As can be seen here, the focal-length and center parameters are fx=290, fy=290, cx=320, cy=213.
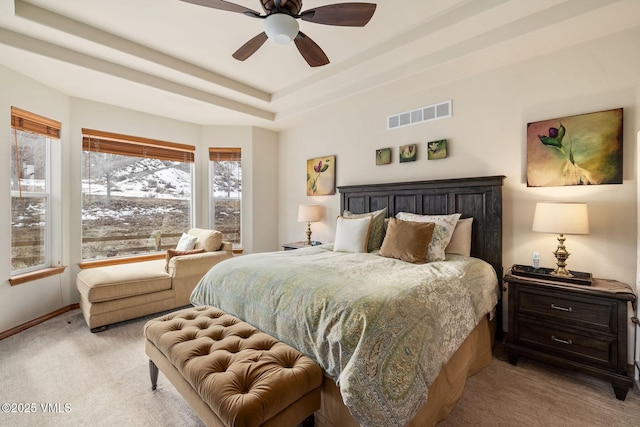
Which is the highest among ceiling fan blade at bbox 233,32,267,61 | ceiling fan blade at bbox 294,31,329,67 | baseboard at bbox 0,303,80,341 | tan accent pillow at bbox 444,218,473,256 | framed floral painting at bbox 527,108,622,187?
ceiling fan blade at bbox 233,32,267,61

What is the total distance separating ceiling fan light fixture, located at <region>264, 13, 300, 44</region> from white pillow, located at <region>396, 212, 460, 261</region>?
200cm

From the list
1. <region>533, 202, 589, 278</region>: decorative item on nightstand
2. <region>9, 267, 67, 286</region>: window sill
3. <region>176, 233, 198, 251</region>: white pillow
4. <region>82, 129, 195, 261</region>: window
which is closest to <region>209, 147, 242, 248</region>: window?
<region>82, 129, 195, 261</region>: window

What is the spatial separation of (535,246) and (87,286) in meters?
4.39

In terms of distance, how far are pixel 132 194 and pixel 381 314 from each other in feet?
14.0

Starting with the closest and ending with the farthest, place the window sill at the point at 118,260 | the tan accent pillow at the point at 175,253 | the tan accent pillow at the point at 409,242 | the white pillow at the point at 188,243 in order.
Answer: the tan accent pillow at the point at 409,242 < the tan accent pillow at the point at 175,253 < the window sill at the point at 118,260 < the white pillow at the point at 188,243

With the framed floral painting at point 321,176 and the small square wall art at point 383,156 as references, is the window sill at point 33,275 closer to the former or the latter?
the framed floral painting at point 321,176

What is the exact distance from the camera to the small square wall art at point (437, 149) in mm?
3219

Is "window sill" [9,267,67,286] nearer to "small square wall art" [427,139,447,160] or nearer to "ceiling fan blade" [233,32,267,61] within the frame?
"ceiling fan blade" [233,32,267,61]

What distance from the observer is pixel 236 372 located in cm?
140

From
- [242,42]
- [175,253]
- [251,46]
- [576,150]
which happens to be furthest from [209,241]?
[576,150]

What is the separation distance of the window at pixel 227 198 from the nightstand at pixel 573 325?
4.00 m

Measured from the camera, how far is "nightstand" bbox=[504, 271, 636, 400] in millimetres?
1981

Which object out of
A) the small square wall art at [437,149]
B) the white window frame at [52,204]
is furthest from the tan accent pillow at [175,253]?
the small square wall art at [437,149]

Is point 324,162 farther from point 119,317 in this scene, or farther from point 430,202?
point 119,317
